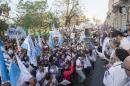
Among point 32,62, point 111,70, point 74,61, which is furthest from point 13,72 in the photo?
point 74,61

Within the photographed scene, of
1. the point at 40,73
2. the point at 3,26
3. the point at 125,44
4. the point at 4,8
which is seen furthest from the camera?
the point at 3,26

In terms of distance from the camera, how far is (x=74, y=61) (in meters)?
18.4

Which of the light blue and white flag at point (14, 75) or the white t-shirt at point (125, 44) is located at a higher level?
the white t-shirt at point (125, 44)

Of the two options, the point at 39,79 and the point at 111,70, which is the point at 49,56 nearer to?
the point at 39,79

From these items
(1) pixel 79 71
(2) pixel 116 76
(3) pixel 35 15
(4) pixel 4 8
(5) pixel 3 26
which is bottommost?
(3) pixel 35 15

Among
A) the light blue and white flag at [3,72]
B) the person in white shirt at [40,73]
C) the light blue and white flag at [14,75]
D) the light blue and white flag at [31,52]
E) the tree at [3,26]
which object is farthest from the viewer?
the tree at [3,26]

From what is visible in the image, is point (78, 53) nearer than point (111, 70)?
No

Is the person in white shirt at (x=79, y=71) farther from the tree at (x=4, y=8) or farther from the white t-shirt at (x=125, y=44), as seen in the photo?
the tree at (x=4, y=8)

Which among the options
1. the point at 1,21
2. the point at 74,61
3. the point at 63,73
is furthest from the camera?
the point at 1,21

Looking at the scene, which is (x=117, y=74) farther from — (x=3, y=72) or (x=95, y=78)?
(x=95, y=78)

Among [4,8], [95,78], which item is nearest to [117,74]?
[95,78]

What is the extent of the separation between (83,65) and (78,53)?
3.10ft

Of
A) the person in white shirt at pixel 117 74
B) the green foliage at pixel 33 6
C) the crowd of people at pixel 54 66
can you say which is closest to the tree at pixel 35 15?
the green foliage at pixel 33 6

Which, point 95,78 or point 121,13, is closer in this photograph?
point 95,78
